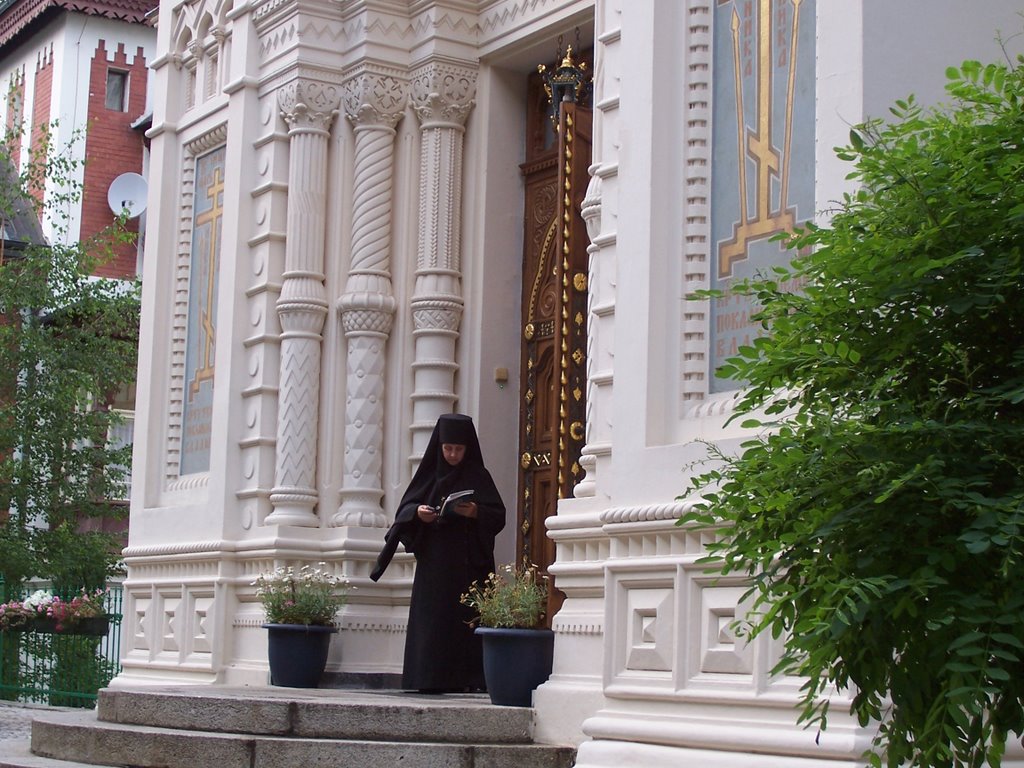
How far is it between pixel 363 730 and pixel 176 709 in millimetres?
1237

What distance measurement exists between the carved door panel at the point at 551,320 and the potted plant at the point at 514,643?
41.9 inches

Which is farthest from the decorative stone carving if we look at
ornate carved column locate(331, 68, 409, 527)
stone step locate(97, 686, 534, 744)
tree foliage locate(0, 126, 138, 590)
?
tree foliage locate(0, 126, 138, 590)

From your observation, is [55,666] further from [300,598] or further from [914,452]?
[914,452]

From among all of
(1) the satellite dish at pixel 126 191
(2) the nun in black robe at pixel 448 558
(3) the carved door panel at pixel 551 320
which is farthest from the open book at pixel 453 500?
(1) the satellite dish at pixel 126 191

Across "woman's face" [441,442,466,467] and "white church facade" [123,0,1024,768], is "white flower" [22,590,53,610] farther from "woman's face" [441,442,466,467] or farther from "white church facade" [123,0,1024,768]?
"woman's face" [441,442,466,467]

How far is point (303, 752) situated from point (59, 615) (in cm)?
930

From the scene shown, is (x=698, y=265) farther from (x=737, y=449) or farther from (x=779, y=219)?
(x=737, y=449)

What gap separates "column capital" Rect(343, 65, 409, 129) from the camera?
12.2 m

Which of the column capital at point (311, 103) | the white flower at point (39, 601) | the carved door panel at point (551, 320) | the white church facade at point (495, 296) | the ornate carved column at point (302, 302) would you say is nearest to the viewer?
the white church facade at point (495, 296)

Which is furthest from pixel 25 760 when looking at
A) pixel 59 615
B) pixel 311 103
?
pixel 59 615

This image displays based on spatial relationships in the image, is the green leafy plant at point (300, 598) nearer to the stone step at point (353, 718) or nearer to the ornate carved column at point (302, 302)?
the ornate carved column at point (302, 302)

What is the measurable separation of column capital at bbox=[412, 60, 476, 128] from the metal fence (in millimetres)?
7902

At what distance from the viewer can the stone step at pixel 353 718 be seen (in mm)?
8992

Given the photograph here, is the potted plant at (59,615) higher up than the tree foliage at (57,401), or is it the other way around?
the tree foliage at (57,401)
